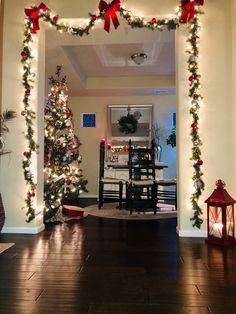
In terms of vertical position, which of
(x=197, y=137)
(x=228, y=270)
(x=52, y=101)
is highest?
(x=52, y=101)

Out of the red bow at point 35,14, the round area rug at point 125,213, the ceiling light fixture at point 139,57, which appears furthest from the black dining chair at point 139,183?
the red bow at point 35,14

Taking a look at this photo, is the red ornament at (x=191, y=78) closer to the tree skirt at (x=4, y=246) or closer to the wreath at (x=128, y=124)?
the tree skirt at (x=4, y=246)

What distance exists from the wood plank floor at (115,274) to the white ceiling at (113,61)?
9.19 feet

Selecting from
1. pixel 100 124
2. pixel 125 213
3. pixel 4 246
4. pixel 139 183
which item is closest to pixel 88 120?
pixel 100 124

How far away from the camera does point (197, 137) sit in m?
3.41

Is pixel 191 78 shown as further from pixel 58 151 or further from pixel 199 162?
pixel 58 151

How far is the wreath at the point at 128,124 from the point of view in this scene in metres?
7.18

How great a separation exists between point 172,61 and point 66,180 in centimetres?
322

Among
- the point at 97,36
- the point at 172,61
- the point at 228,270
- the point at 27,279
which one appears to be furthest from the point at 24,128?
the point at 172,61

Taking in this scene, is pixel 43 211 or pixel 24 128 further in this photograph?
pixel 43 211

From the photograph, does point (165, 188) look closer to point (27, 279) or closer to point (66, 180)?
point (66, 180)

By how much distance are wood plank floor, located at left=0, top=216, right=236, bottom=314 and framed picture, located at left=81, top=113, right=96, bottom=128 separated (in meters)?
4.27

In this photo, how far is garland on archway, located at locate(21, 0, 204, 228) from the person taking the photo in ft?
11.1

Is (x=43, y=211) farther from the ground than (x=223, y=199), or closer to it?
closer to it
